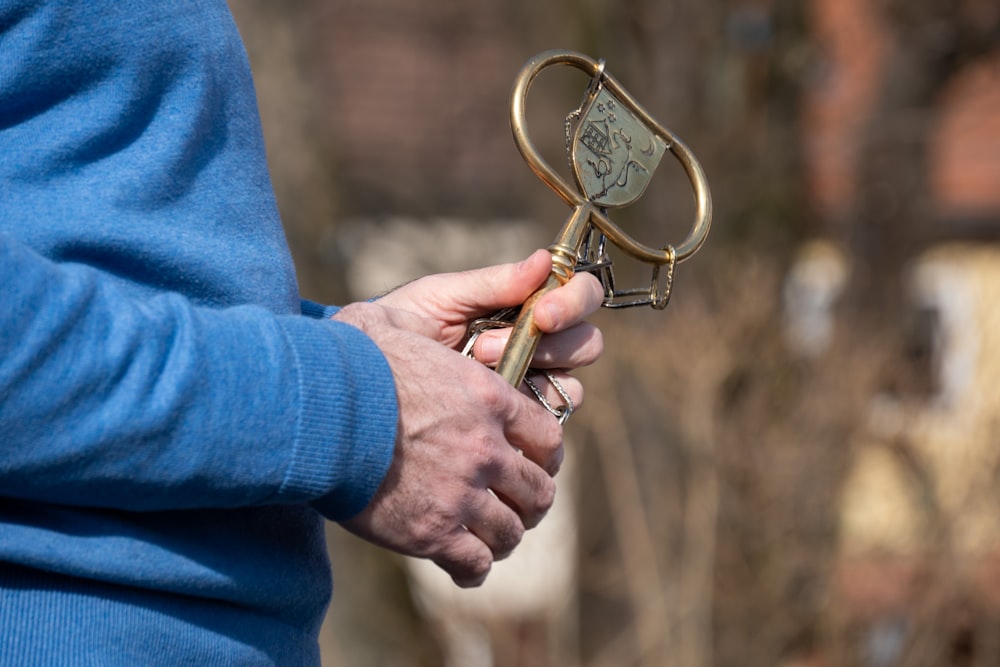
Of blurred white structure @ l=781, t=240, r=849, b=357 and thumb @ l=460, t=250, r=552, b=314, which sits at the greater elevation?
thumb @ l=460, t=250, r=552, b=314

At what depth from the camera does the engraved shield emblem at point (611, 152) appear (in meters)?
1.40

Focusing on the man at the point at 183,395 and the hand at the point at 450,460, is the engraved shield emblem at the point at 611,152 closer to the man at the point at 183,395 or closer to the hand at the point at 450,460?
the man at the point at 183,395

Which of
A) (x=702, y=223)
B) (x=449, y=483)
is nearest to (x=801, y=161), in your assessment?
(x=702, y=223)

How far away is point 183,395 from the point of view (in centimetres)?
100

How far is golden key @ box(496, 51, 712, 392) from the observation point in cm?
133

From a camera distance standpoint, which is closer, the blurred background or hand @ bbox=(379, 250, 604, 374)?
hand @ bbox=(379, 250, 604, 374)

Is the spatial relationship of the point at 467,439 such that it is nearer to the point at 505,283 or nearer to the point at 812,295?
the point at 505,283

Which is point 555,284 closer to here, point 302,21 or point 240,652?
point 240,652

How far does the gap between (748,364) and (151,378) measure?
3363 mm

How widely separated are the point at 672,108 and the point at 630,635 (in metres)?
2.46

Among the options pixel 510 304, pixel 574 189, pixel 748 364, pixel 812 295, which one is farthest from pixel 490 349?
pixel 812 295

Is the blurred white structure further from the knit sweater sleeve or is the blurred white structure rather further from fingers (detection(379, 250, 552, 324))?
the knit sweater sleeve

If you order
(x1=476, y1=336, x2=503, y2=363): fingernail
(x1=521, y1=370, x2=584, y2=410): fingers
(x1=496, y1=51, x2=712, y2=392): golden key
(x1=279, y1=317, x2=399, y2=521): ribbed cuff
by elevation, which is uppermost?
(x1=496, y1=51, x2=712, y2=392): golden key

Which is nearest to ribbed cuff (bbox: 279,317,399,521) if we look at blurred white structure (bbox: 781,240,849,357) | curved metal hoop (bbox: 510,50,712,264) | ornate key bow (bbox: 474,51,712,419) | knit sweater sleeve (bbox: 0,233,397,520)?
knit sweater sleeve (bbox: 0,233,397,520)
